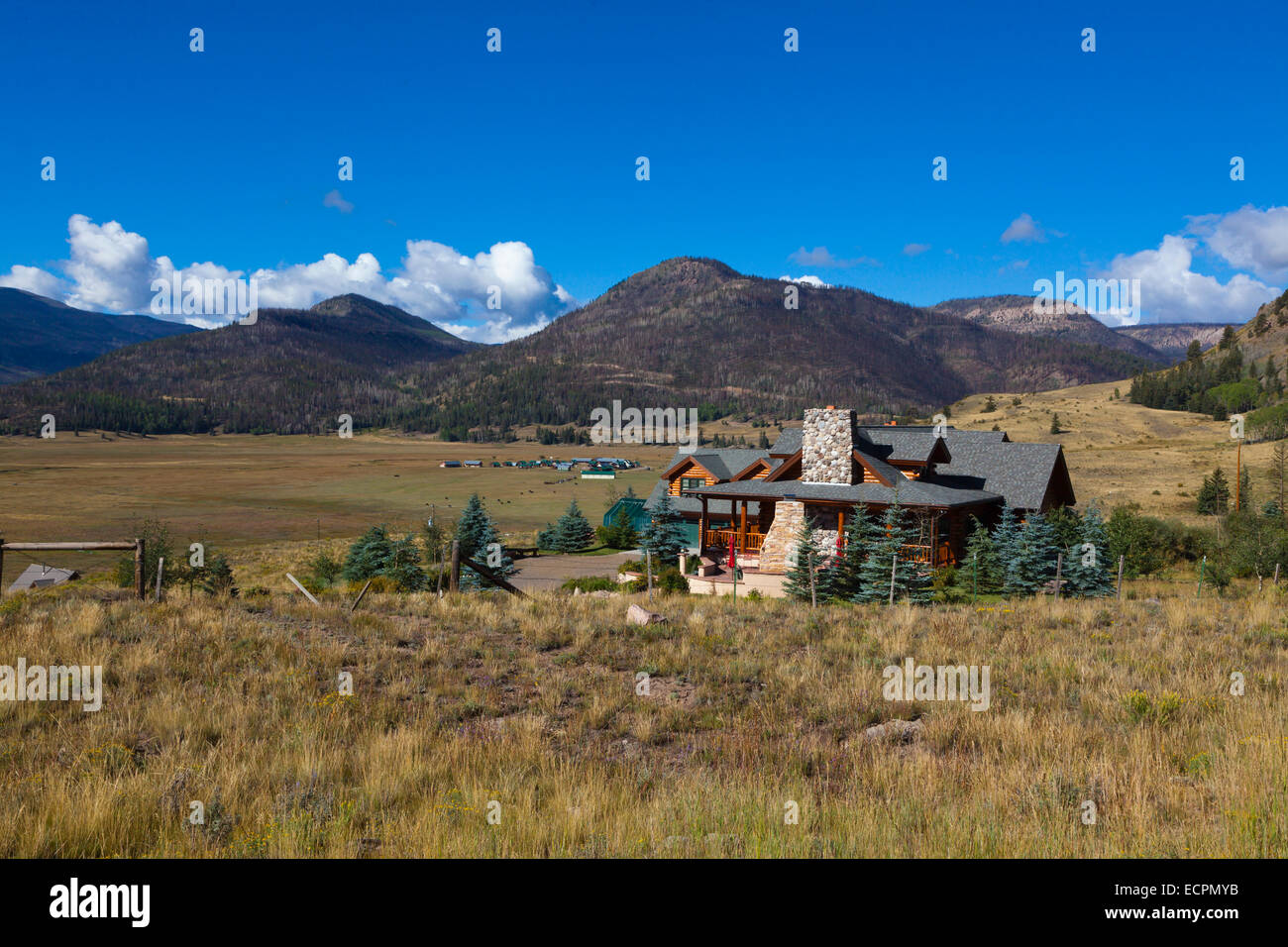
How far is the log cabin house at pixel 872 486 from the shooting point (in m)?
26.2

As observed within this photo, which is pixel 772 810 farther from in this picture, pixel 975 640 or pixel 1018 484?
pixel 1018 484

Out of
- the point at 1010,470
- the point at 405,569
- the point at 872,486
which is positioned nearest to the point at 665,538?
the point at 872,486

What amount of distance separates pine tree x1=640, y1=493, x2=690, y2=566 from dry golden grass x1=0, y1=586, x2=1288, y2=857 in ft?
67.8

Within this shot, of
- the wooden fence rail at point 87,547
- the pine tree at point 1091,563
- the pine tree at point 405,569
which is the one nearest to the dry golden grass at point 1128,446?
the pine tree at point 1091,563

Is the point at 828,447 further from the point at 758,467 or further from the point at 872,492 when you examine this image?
the point at 758,467

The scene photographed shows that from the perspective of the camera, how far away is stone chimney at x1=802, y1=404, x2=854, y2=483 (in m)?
27.3

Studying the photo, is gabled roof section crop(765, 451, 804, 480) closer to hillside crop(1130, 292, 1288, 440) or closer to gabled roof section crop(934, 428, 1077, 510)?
gabled roof section crop(934, 428, 1077, 510)

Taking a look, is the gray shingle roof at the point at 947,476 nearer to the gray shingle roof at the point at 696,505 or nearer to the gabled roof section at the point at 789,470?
the gray shingle roof at the point at 696,505

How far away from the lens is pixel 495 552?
31203mm

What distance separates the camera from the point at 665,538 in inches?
1315

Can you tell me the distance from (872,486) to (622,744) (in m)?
21.3

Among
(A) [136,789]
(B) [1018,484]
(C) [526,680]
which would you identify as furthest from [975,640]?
(B) [1018,484]

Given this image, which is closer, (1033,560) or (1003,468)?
(1033,560)

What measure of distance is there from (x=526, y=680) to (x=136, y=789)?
183 inches
